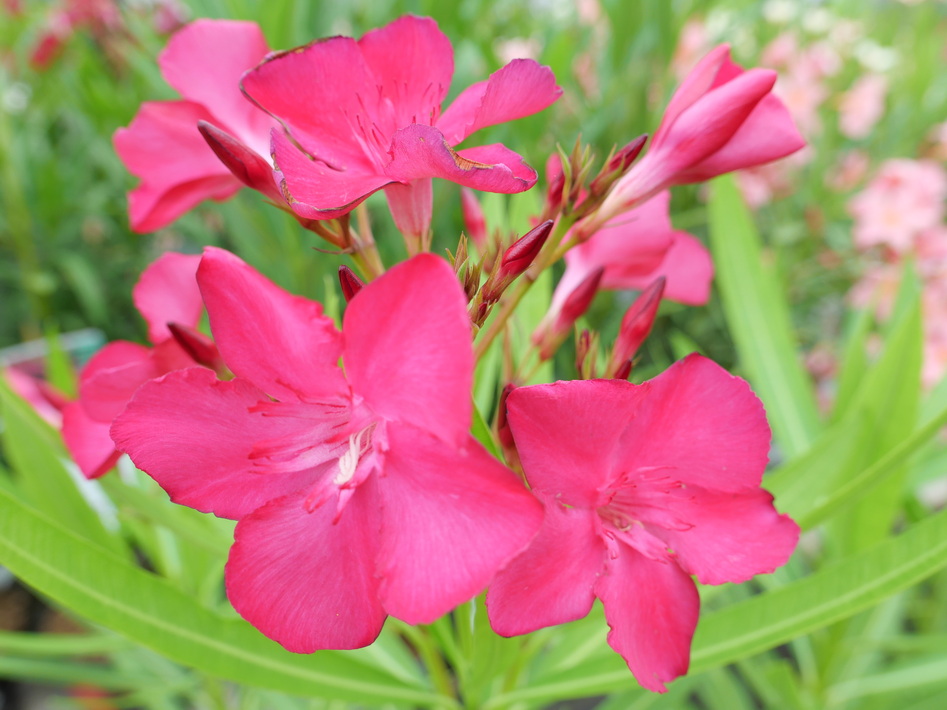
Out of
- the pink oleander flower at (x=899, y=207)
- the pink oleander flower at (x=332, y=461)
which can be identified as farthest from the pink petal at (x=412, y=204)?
the pink oleander flower at (x=899, y=207)

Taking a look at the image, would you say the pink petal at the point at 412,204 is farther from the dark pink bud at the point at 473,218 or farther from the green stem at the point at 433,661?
the green stem at the point at 433,661

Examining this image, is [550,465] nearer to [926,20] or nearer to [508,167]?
[508,167]

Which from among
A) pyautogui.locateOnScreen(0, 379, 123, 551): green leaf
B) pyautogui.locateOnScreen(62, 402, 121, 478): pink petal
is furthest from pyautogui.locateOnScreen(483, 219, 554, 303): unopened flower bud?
pyautogui.locateOnScreen(0, 379, 123, 551): green leaf

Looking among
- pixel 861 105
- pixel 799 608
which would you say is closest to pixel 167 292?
pixel 799 608

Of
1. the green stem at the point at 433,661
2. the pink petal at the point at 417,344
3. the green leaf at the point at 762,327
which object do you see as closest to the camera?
the pink petal at the point at 417,344

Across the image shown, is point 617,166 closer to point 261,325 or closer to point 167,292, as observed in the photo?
point 261,325

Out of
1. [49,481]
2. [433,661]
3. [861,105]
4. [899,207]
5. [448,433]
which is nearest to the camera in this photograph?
[448,433]
